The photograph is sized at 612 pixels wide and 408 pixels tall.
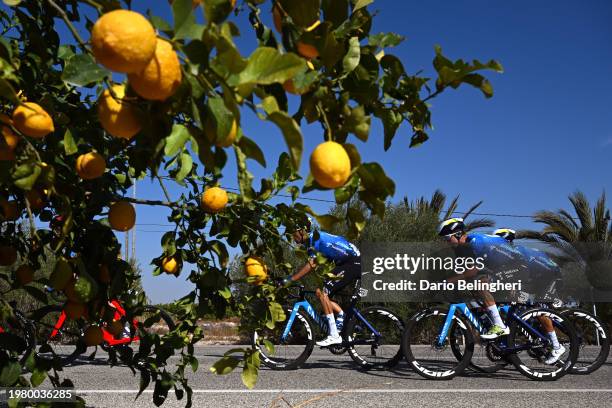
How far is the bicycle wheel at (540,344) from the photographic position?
17.0ft

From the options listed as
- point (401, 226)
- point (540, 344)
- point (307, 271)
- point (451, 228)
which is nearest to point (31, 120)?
point (307, 271)

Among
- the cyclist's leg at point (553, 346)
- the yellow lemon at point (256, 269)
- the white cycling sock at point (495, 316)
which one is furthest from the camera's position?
the white cycling sock at point (495, 316)

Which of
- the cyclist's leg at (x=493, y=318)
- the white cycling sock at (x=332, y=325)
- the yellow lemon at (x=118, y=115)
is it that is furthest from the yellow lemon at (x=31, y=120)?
the white cycling sock at (x=332, y=325)

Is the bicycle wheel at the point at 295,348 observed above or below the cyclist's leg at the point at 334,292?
below

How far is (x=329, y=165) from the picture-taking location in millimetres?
688

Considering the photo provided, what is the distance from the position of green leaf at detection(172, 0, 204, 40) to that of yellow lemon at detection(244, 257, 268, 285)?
1058mm

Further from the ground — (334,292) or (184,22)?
(184,22)

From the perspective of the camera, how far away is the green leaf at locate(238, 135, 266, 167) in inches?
26.6

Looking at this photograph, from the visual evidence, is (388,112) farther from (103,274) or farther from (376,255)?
(376,255)

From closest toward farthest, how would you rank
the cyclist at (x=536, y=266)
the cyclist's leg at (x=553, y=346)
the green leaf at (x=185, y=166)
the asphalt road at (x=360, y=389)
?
the green leaf at (x=185, y=166) < the asphalt road at (x=360, y=389) < the cyclist's leg at (x=553, y=346) < the cyclist at (x=536, y=266)

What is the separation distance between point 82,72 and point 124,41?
0.54ft

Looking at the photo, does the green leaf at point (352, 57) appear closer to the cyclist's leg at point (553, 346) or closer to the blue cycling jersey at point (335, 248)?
the blue cycling jersey at point (335, 248)

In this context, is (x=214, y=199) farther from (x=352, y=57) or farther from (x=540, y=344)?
(x=540, y=344)

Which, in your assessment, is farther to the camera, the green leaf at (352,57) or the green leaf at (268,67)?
the green leaf at (352,57)
